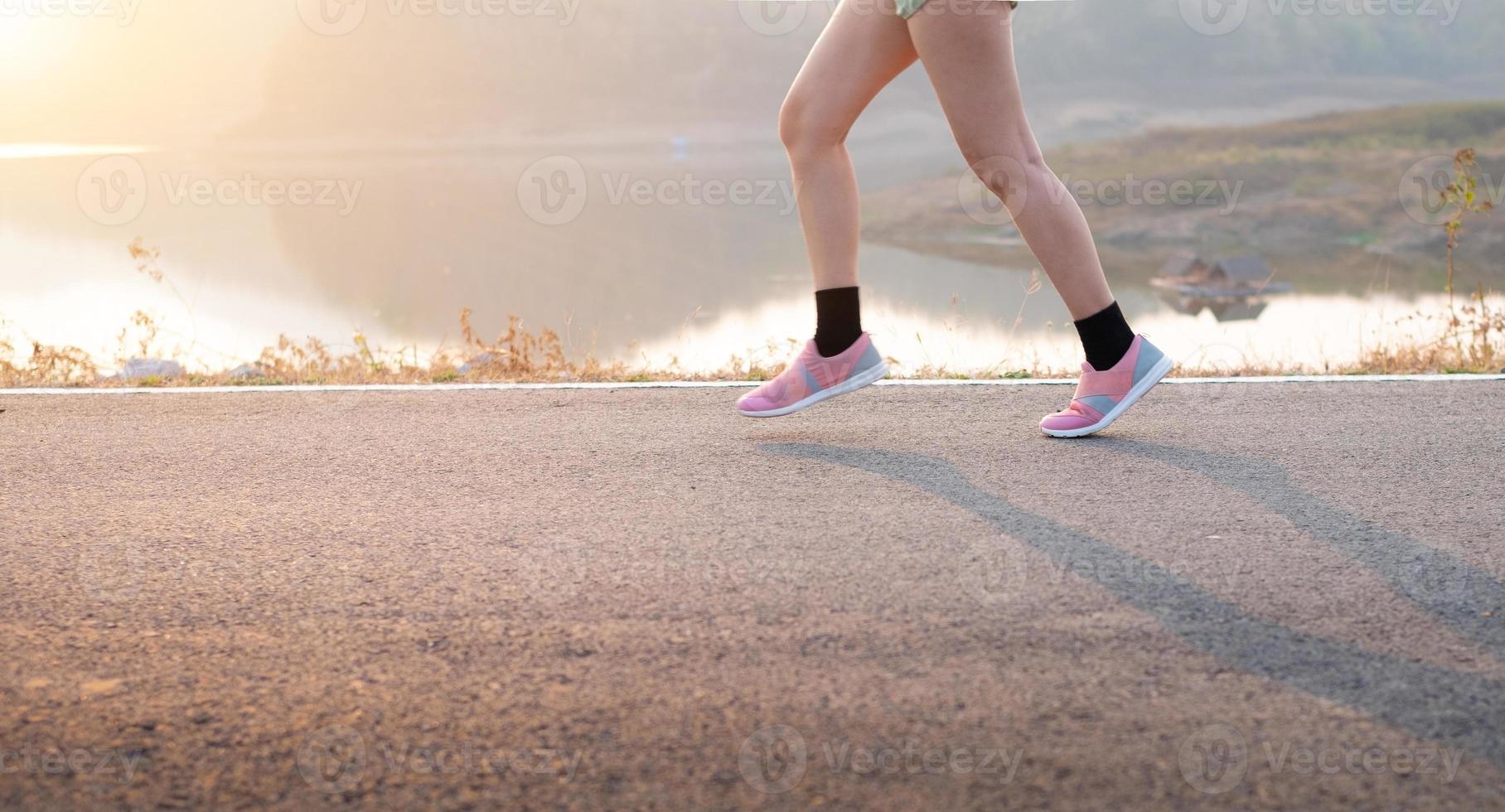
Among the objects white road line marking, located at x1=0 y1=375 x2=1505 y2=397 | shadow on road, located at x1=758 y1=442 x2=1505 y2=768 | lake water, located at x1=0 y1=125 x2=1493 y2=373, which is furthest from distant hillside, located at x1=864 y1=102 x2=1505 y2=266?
shadow on road, located at x1=758 y1=442 x2=1505 y2=768

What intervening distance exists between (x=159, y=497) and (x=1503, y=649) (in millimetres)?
2737

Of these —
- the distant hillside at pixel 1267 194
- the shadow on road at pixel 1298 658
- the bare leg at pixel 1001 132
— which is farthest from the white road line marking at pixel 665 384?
the distant hillside at pixel 1267 194

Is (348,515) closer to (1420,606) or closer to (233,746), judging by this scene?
(233,746)

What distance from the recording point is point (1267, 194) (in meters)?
76.5

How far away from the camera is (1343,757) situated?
1459mm

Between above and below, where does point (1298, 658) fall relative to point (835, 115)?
below

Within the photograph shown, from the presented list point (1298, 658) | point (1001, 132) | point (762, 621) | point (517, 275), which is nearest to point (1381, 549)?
point (1298, 658)

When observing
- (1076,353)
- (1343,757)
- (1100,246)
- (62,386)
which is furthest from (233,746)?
(1100,246)

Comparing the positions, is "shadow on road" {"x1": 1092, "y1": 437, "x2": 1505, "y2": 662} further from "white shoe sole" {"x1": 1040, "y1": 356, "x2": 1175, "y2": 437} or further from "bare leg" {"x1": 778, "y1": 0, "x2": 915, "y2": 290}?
"bare leg" {"x1": 778, "y1": 0, "x2": 915, "y2": 290}

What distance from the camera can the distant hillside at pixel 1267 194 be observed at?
68.1 metres

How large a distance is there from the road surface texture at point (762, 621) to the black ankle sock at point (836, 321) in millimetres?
270

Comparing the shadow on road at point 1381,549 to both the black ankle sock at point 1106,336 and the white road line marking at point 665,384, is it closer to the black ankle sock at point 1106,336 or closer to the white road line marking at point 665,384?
the black ankle sock at point 1106,336

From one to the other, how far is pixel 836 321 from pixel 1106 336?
0.75 m

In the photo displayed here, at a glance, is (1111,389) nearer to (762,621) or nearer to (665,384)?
(665,384)
